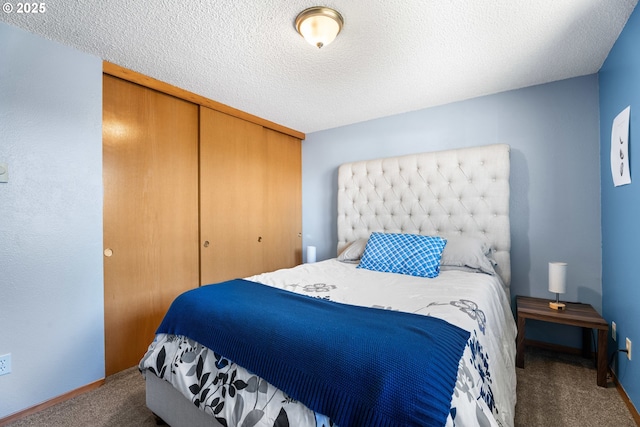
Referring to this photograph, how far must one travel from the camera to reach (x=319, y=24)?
1.53 meters

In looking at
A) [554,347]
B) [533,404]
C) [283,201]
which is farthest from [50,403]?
[554,347]

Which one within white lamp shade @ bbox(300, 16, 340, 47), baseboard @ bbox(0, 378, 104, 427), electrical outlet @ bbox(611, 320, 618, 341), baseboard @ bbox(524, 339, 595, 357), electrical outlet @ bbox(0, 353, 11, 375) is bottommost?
baseboard @ bbox(0, 378, 104, 427)

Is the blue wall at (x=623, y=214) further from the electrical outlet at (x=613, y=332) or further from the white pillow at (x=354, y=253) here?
the white pillow at (x=354, y=253)

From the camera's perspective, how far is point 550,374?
197 cm

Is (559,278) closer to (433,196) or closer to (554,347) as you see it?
(554,347)

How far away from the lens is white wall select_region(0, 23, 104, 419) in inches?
63.4

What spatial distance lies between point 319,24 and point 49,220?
2012mm

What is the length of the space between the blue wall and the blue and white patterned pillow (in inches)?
40.4

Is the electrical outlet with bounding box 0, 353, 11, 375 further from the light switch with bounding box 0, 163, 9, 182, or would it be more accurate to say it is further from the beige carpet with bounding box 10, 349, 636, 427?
the light switch with bounding box 0, 163, 9, 182

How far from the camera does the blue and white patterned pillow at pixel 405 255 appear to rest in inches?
84.0

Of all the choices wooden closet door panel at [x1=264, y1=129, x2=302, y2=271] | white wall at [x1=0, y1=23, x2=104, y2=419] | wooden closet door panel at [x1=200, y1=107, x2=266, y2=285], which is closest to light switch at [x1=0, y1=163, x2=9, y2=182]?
white wall at [x1=0, y1=23, x2=104, y2=419]

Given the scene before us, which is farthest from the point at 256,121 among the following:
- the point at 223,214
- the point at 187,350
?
Answer: the point at 187,350

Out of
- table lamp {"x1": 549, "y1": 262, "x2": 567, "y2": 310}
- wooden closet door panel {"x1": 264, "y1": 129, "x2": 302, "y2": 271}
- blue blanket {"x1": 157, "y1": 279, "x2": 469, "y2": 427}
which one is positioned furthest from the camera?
wooden closet door panel {"x1": 264, "y1": 129, "x2": 302, "y2": 271}

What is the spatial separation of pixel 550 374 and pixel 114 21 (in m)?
3.58
